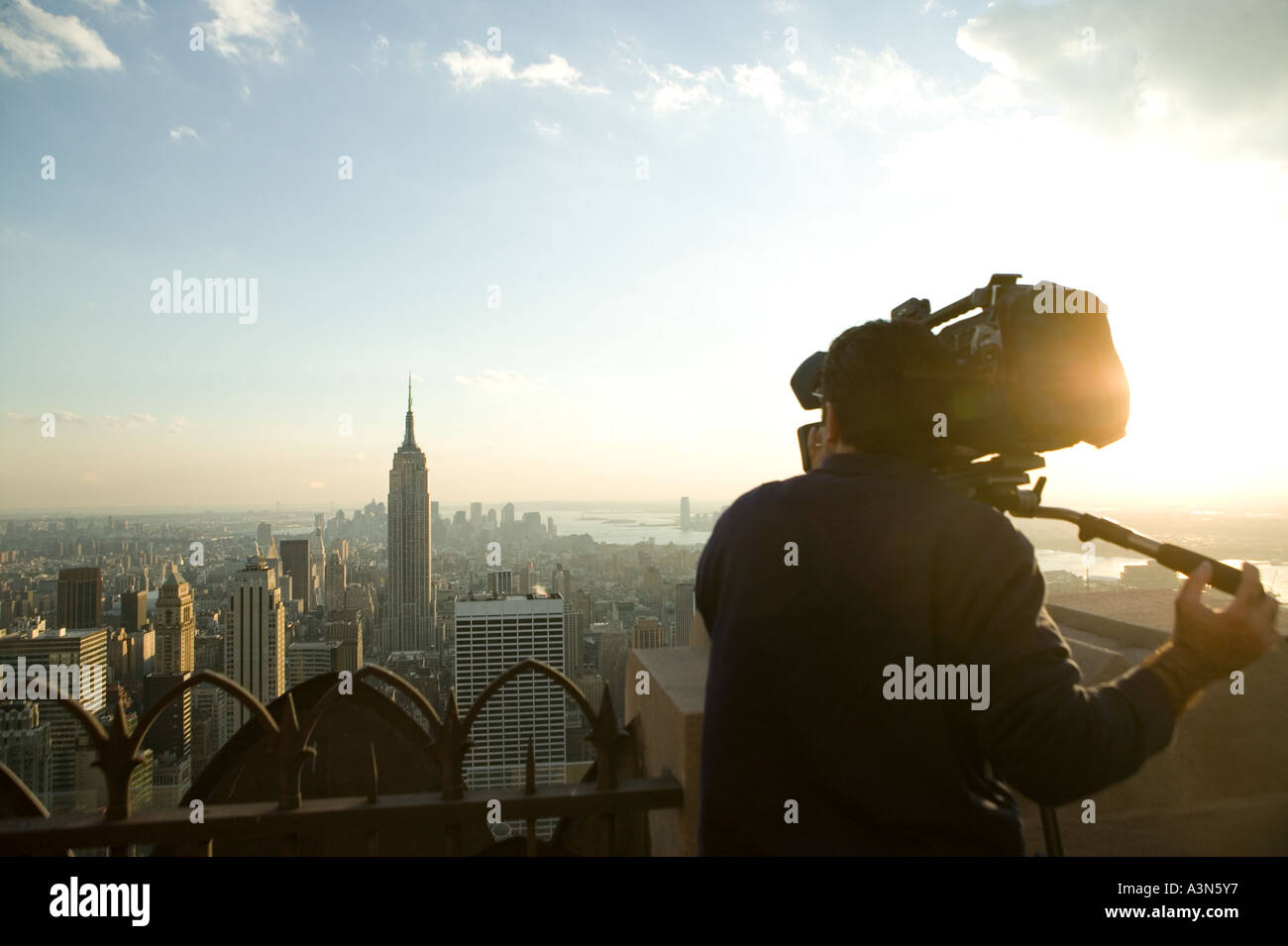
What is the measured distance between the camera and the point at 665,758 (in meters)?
1.87

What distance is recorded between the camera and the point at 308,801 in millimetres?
1757

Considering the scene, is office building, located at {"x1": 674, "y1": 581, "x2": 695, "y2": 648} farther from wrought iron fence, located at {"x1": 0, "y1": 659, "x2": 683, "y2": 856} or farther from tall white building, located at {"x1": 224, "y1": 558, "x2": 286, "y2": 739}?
tall white building, located at {"x1": 224, "y1": 558, "x2": 286, "y2": 739}

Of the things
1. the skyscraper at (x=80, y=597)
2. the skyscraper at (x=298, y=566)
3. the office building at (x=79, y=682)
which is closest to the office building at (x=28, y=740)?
the office building at (x=79, y=682)

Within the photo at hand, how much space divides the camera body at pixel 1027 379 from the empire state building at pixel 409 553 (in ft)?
28.9

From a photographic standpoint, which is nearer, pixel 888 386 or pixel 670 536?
pixel 888 386

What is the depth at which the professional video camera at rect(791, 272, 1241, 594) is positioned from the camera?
1.25 meters

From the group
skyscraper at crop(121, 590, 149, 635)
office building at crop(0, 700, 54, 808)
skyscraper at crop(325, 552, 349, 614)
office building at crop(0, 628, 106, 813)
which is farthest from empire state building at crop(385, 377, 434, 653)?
office building at crop(0, 700, 54, 808)

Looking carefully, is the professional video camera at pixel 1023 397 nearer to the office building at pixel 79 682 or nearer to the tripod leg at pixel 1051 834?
the tripod leg at pixel 1051 834

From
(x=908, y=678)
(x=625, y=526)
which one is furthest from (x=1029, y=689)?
(x=625, y=526)

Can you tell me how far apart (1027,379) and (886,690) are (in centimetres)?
63

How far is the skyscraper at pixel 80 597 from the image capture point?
17.9 ft

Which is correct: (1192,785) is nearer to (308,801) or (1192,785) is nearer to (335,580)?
(308,801)

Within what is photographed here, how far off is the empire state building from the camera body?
8.80m
